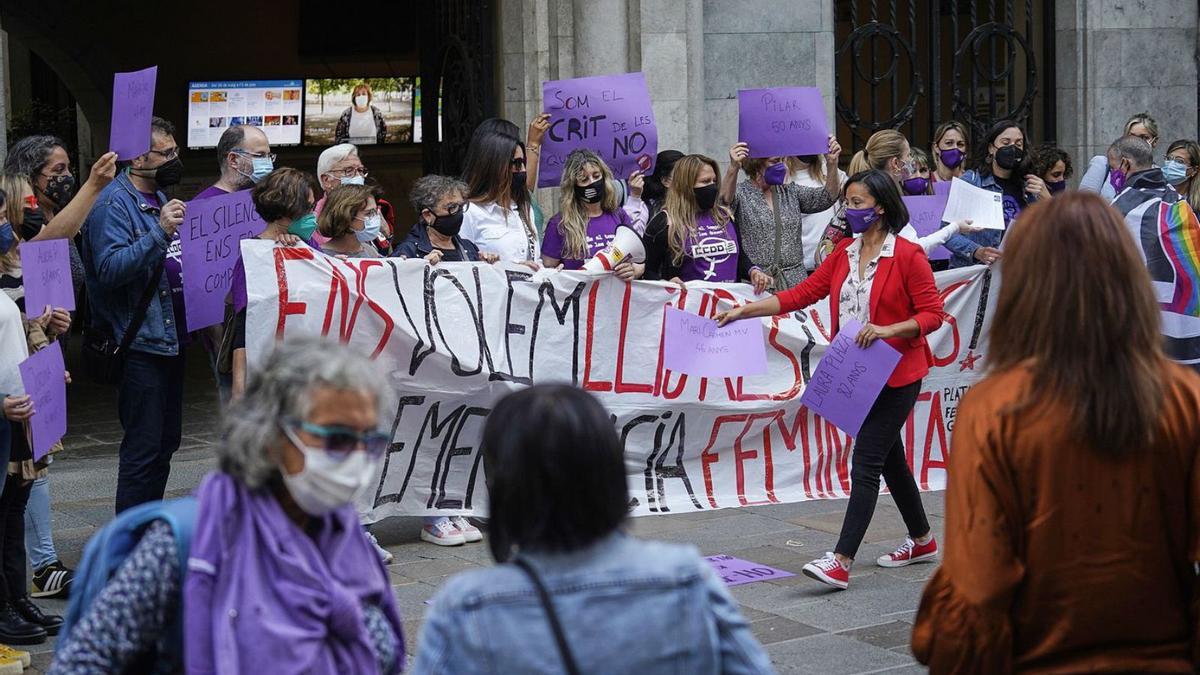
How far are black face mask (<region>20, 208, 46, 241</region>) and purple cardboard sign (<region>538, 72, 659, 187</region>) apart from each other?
301cm

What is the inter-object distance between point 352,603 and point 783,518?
522 centimetres

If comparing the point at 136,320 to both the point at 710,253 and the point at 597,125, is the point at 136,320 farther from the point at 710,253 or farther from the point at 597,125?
A: the point at 597,125

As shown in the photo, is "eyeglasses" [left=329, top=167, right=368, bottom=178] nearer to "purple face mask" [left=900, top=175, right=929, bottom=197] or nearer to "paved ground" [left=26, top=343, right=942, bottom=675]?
"paved ground" [left=26, top=343, right=942, bottom=675]

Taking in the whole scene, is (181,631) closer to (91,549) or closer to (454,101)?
(91,549)

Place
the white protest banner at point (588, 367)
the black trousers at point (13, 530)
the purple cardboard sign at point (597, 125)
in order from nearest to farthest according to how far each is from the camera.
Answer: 1. the black trousers at point (13, 530)
2. the white protest banner at point (588, 367)
3. the purple cardboard sign at point (597, 125)

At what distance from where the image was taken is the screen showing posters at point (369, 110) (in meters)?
21.7

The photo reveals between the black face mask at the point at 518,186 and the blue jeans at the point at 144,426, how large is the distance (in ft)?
6.27

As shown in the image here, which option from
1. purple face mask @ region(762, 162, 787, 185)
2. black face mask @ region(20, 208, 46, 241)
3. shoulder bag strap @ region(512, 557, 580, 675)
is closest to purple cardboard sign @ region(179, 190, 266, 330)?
black face mask @ region(20, 208, 46, 241)

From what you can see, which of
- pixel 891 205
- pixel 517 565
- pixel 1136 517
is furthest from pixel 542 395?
pixel 891 205

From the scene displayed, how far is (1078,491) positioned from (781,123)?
5815 mm

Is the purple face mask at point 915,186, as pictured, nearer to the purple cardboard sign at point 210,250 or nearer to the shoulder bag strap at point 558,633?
the purple cardboard sign at point 210,250

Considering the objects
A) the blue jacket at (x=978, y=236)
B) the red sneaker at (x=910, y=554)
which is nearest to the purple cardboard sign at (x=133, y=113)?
the red sneaker at (x=910, y=554)

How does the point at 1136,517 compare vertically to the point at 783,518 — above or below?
above

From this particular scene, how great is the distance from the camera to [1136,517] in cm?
285
